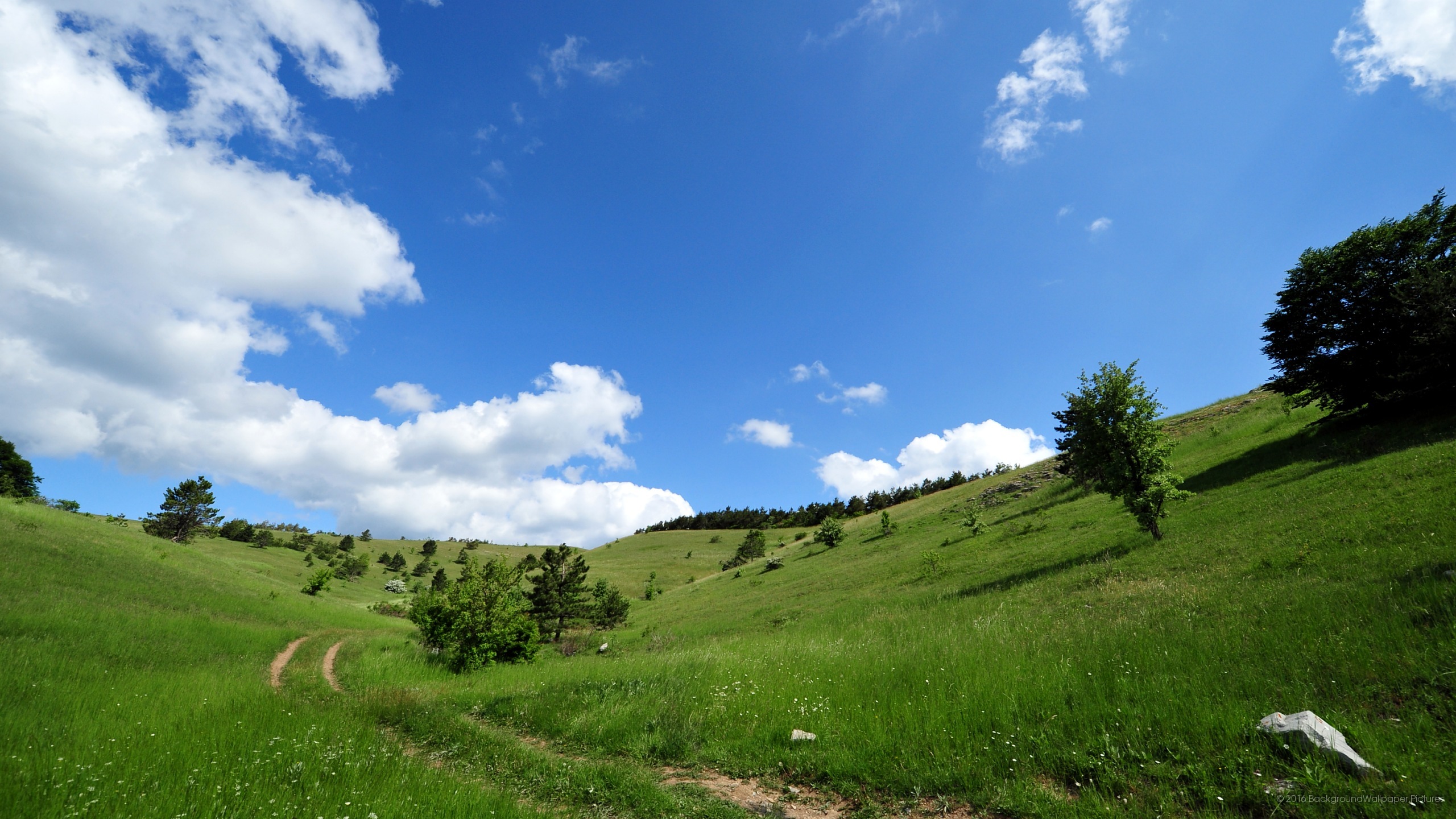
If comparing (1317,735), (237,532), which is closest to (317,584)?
(237,532)

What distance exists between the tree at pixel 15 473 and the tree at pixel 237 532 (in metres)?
26.3

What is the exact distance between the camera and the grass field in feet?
20.7

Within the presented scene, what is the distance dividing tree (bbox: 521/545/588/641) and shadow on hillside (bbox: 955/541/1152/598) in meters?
28.6

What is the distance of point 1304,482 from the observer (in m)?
22.0

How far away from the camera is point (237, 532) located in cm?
9138

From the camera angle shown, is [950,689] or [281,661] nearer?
[950,689]

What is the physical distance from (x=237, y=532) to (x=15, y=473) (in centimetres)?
3046

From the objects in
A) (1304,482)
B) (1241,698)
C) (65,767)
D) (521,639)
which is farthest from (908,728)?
(1304,482)

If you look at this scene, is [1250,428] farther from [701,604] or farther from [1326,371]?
[701,604]

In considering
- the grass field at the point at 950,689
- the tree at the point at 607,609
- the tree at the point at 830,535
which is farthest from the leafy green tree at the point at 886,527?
the grass field at the point at 950,689

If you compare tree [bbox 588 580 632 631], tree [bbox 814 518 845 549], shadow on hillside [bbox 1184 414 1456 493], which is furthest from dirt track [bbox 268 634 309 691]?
tree [bbox 814 518 845 549]

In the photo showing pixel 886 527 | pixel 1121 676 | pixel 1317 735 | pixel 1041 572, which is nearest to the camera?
pixel 1317 735

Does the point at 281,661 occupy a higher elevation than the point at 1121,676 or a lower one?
lower

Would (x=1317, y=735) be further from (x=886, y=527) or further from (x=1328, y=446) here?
(x=886, y=527)
